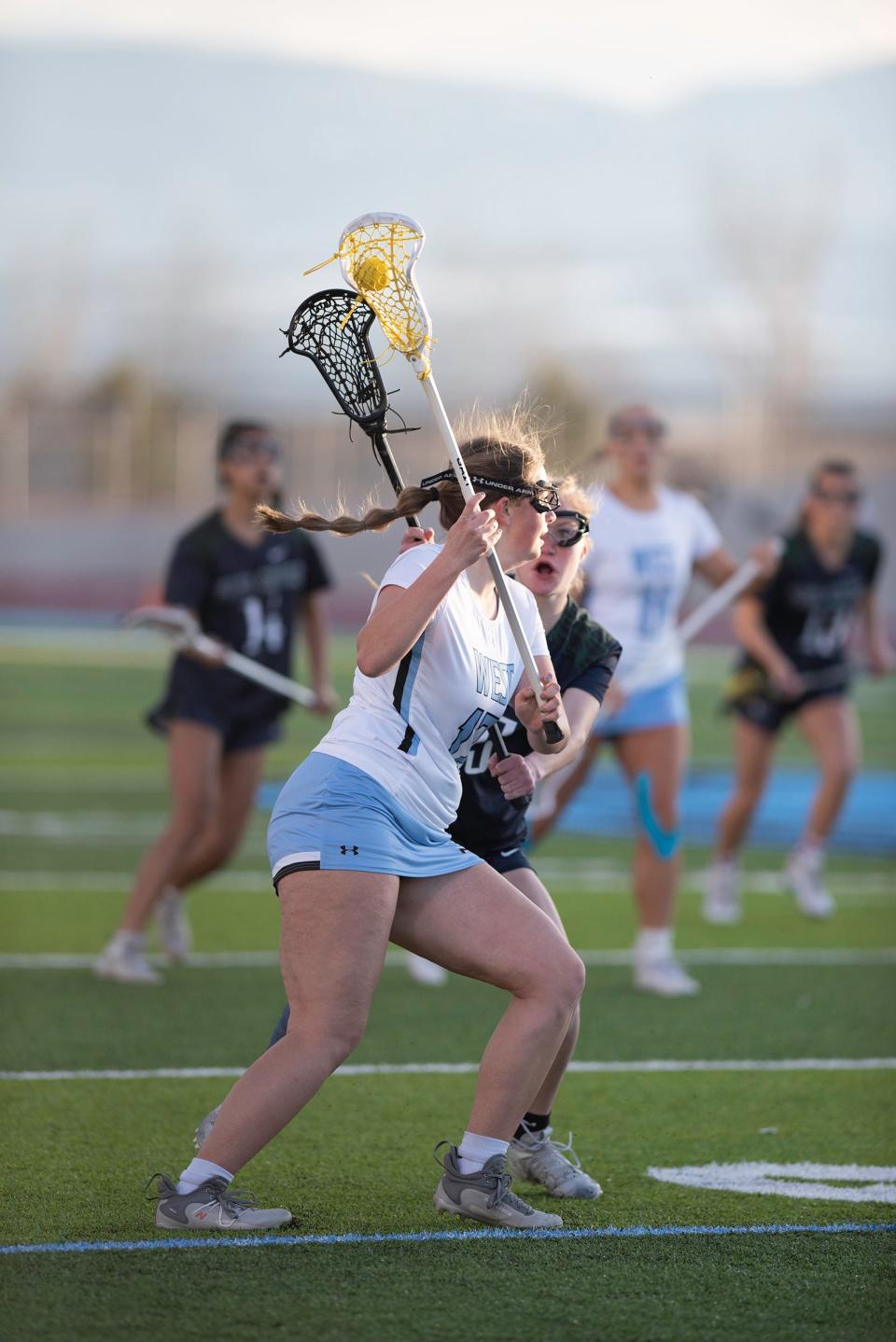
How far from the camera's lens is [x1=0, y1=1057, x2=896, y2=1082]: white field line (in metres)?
5.97

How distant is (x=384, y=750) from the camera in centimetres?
421

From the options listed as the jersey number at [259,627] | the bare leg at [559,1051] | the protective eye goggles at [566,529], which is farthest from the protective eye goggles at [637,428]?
the bare leg at [559,1051]

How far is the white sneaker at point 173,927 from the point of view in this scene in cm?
813

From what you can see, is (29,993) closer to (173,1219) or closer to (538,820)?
(538,820)

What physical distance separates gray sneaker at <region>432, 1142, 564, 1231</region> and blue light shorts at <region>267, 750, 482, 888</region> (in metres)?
0.68

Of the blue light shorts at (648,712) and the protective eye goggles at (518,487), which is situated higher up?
the protective eye goggles at (518,487)

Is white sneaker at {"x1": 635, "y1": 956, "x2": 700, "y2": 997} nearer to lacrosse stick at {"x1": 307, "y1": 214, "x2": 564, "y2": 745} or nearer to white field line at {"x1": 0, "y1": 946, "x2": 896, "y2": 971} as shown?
white field line at {"x1": 0, "y1": 946, "x2": 896, "y2": 971}

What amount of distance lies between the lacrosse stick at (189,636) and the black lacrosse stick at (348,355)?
3417 mm

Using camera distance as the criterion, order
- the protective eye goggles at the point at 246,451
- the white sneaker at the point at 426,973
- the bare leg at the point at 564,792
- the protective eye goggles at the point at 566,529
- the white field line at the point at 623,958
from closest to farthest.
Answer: the protective eye goggles at the point at 566,529 → the protective eye goggles at the point at 246,451 → the white sneaker at the point at 426,973 → the white field line at the point at 623,958 → the bare leg at the point at 564,792

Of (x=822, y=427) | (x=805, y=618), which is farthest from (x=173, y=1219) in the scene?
(x=822, y=427)

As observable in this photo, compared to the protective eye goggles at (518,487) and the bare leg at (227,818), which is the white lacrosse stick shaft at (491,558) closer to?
the protective eye goggles at (518,487)

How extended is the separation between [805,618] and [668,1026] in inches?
143

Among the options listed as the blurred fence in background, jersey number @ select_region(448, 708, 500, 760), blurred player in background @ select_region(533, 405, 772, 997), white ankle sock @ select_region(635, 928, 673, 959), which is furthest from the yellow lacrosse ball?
the blurred fence in background

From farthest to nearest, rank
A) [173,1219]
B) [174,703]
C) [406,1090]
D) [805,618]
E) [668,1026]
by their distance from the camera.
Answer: [805,618]
[174,703]
[668,1026]
[406,1090]
[173,1219]
